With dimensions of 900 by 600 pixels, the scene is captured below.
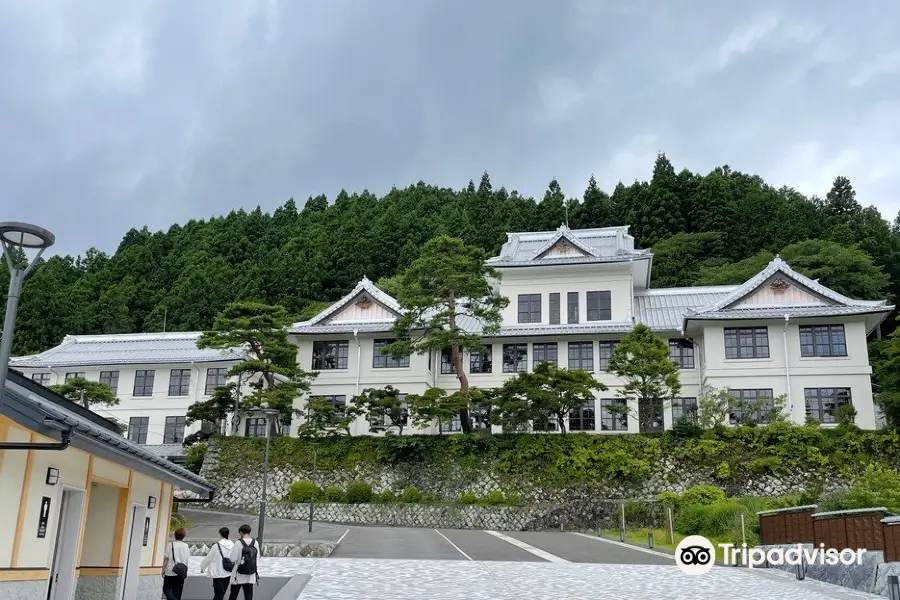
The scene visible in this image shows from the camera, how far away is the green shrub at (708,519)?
24156 millimetres

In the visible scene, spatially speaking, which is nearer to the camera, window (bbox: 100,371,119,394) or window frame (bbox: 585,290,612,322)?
window frame (bbox: 585,290,612,322)

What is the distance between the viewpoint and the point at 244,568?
1131 centimetres

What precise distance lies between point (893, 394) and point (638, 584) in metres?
22.8

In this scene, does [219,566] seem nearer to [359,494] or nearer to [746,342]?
[359,494]

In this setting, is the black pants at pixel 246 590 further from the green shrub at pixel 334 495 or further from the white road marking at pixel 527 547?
the green shrub at pixel 334 495

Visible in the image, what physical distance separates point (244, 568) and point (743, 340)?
2926 cm

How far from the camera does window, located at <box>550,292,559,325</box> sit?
3900 cm

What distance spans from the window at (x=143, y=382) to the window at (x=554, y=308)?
74.4 feet

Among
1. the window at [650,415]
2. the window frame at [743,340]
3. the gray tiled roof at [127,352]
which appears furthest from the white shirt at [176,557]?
the gray tiled roof at [127,352]

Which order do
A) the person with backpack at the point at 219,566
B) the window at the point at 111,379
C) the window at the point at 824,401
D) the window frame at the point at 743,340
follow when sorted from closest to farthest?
the person with backpack at the point at 219,566 → the window at the point at 824,401 → the window frame at the point at 743,340 → the window at the point at 111,379

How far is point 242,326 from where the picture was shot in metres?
36.5

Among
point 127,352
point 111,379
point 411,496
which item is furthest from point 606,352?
point 127,352

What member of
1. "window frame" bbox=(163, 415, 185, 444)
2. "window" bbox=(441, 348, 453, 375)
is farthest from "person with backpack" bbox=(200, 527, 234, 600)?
"window frame" bbox=(163, 415, 185, 444)

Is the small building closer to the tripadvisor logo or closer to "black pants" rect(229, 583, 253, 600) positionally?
"black pants" rect(229, 583, 253, 600)
